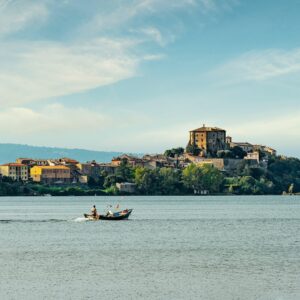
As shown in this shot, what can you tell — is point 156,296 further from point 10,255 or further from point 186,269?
point 10,255

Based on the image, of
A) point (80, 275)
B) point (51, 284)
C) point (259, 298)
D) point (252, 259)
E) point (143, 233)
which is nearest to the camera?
point (259, 298)

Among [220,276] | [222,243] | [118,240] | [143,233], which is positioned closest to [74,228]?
[143,233]

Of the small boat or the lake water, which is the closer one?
the lake water

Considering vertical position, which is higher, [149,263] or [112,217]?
[112,217]

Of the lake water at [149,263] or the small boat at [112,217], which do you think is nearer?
the lake water at [149,263]

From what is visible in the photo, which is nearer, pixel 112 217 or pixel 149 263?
pixel 149 263

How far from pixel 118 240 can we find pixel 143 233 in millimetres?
8052

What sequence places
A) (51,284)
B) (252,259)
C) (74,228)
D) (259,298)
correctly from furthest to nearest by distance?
(74,228), (252,259), (51,284), (259,298)

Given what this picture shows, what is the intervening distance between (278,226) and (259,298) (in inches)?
1991

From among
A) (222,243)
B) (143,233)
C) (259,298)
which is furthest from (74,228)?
(259,298)

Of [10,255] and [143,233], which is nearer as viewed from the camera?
[10,255]

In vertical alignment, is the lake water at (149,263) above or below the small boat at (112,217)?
below

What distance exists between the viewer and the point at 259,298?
3978 centimetres

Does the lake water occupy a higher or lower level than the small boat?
lower
